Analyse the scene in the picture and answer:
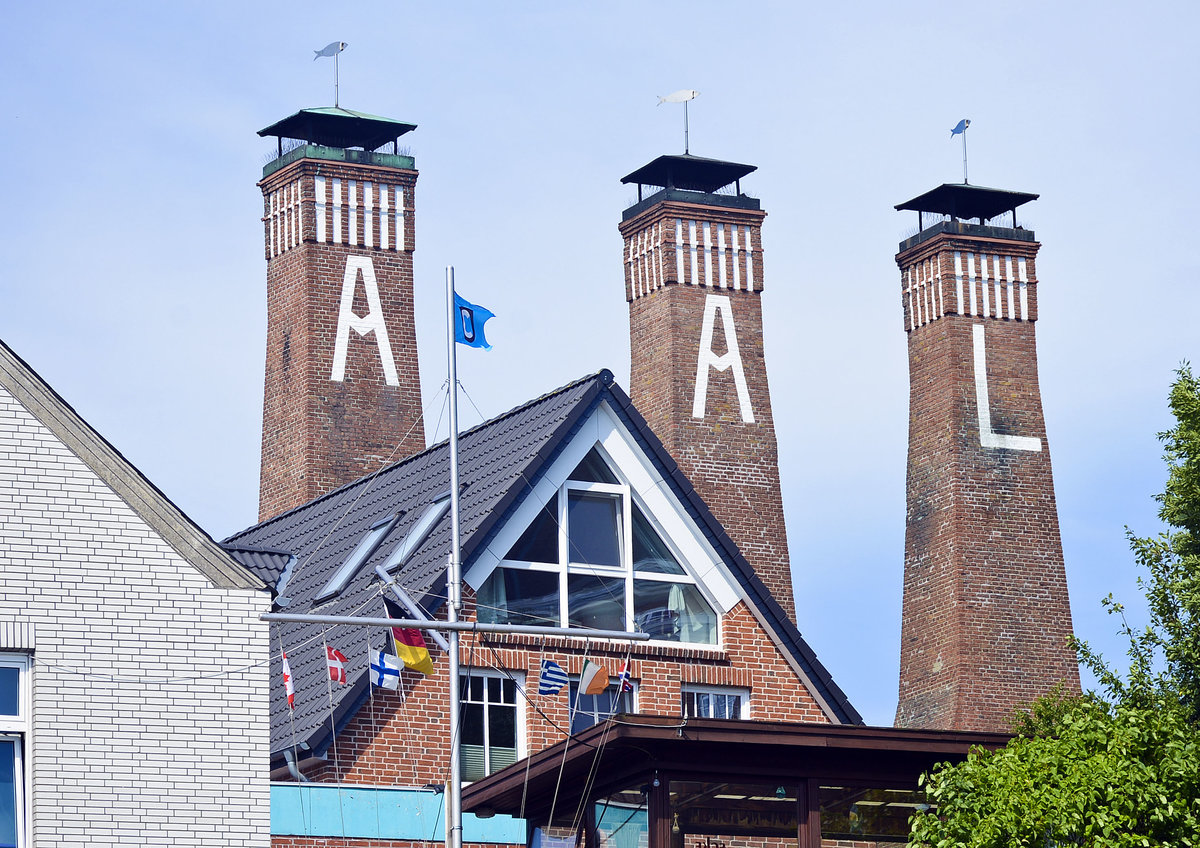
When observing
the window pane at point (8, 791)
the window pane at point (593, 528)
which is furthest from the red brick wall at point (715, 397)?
the window pane at point (8, 791)

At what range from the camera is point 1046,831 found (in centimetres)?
1744

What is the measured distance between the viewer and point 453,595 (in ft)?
61.8

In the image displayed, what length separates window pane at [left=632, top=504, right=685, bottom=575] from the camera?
82.4 ft

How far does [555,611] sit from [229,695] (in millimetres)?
7571

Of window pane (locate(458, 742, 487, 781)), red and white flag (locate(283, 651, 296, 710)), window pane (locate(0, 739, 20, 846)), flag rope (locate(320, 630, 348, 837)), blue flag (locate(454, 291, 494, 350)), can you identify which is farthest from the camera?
window pane (locate(458, 742, 487, 781))

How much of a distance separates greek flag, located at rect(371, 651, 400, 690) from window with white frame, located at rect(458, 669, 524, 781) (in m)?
1.14

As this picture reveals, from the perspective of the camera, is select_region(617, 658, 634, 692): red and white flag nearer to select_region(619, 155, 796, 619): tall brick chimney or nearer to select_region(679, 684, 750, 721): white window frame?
select_region(679, 684, 750, 721): white window frame

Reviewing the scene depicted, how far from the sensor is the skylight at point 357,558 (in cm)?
2528

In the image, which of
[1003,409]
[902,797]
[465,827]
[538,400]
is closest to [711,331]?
[1003,409]

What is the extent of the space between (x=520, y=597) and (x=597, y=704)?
1.72 metres

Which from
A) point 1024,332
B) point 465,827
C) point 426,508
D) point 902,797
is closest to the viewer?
point 902,797

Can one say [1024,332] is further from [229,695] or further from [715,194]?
[229,695]

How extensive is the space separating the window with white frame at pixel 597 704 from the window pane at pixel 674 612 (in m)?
0.73

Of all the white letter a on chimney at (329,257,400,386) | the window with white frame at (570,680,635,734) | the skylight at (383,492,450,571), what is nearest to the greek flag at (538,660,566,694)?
the window with white frame at (570,680,635,734)
